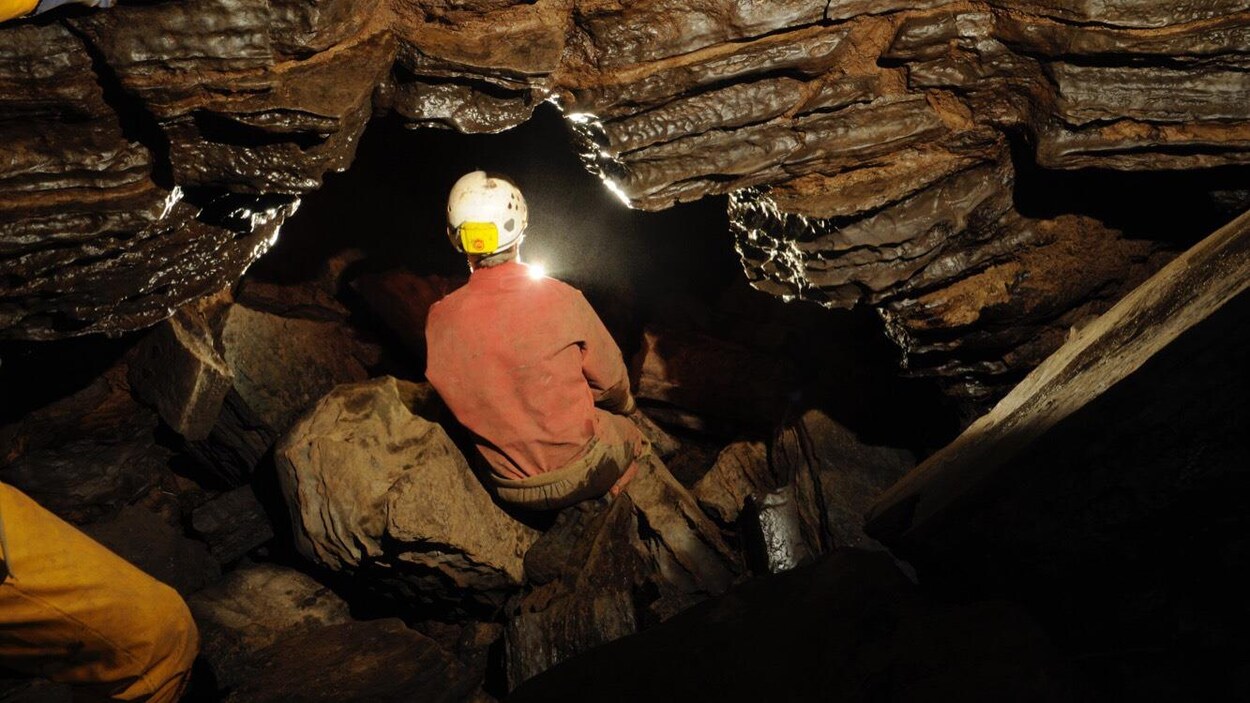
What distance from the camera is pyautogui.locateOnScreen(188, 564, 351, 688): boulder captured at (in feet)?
14.1

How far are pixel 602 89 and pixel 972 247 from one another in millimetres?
2059

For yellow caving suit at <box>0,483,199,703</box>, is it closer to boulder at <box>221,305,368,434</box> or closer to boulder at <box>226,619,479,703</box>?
boulder at <box>226,619,479,703</box>

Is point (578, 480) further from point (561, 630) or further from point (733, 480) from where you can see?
point (733, 480)

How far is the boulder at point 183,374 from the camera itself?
4.67 m

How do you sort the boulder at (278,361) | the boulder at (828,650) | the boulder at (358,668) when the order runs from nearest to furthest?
the boulder at (828,650)
the boulder at (358,668)
the boulder at (278,361)

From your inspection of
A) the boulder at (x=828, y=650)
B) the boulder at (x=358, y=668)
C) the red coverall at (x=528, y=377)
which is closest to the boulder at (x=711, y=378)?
the red coverall at (x=528, y=377)

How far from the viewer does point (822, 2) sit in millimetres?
2914

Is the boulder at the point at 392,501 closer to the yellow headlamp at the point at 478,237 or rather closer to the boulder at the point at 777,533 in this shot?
the yellow headlamp at the point at 478,237

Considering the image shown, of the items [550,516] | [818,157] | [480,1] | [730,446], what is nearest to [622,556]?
[550,516]

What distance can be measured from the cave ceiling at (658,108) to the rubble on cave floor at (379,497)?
56.7 inches

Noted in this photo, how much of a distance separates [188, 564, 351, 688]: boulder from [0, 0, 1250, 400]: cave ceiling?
6.79 feet

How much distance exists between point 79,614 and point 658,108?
131 inches

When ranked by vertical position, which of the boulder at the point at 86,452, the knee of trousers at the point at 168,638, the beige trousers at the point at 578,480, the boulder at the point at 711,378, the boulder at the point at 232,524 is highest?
the boulder at the point at 711,378

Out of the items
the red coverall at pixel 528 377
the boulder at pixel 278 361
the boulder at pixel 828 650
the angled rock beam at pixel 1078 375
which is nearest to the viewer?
the boulder at pixel 828 650
